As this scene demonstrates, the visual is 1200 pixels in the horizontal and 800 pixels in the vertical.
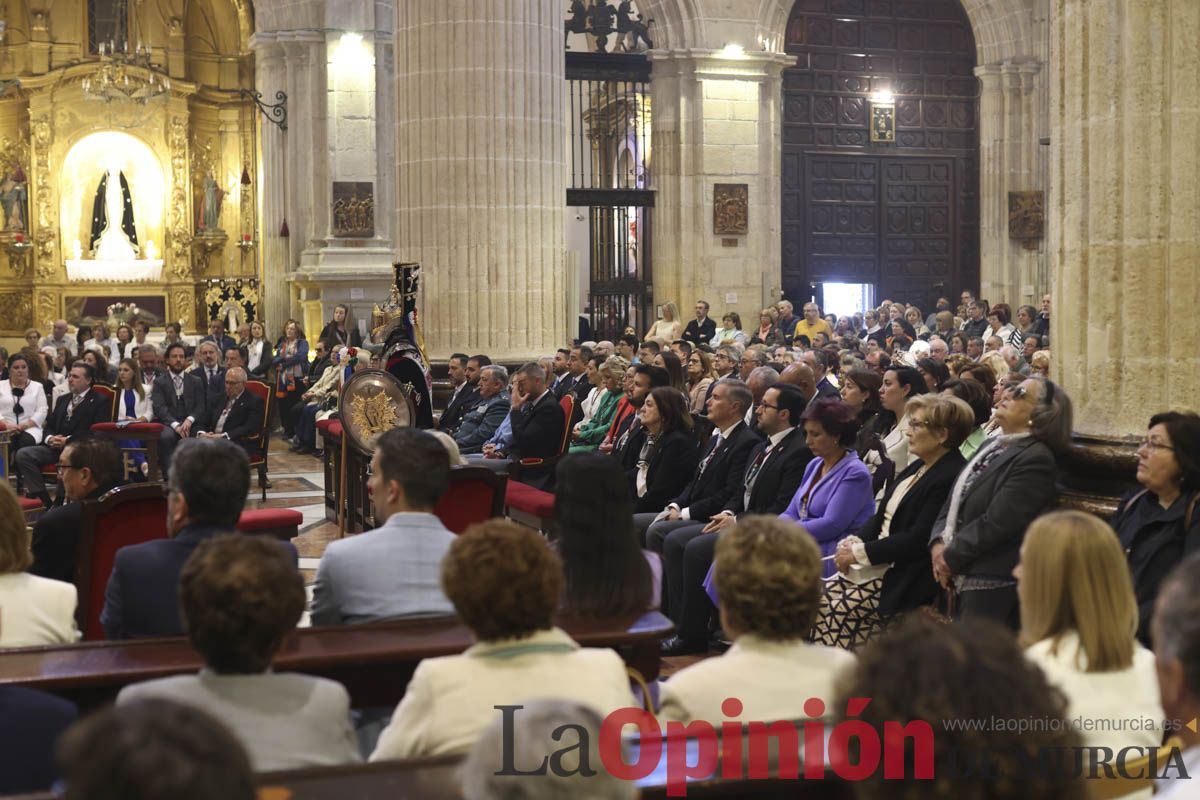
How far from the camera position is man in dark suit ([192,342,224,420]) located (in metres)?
11.9

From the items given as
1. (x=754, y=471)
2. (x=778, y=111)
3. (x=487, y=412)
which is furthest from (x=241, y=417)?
(x=778, y=111)

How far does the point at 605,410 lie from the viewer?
977cm

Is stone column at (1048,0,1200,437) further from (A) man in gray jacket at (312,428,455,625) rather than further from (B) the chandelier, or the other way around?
(B) the chandelier

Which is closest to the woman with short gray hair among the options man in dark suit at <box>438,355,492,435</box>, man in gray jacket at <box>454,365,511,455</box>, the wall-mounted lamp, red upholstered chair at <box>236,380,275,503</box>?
man in gray jacket at <box>454,365,511,455</box>

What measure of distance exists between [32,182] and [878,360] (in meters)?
18.4

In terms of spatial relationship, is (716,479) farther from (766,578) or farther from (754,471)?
(766,578)

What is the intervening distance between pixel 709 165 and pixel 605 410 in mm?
9707

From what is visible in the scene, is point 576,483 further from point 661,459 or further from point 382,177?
point 382,177

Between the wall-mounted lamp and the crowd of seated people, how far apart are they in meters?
12.6

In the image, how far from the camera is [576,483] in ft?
14.6

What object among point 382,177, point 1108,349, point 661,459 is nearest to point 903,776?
point 1108,349

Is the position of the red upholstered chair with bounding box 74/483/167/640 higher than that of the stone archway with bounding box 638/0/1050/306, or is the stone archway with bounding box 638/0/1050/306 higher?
the stone archway with bounding box 638/0/1050/306

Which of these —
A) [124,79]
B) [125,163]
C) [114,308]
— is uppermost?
[124,79]

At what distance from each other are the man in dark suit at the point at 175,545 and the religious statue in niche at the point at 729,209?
15.1 meters
